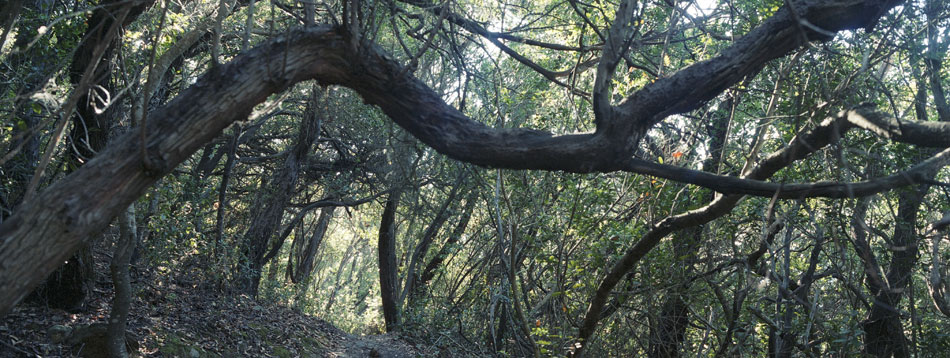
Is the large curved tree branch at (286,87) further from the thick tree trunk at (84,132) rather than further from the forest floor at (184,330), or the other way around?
the forest floor at (184,330)

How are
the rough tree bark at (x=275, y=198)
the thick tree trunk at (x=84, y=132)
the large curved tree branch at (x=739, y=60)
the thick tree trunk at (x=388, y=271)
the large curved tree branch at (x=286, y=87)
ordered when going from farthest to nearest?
1. the thick tree trunk at (x=388, y=271)
2. the rough tree bark at (x=275, y=198)
3. the thick tree trunk at (x=84, y=132)
4. the large curved tree branch at (x=739, y=60)
5. the large curved tree branch at (x=286, y=87)

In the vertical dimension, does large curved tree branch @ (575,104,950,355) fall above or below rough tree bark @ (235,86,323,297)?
below

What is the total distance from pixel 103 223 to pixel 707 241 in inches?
193

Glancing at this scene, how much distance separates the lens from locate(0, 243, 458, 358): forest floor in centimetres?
496

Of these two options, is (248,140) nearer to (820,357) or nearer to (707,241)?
(707,241)

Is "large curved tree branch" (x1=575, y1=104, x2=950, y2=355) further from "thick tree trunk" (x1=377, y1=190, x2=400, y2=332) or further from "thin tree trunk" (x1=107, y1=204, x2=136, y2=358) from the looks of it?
"thick tree trunk" (x1=377, y1=190, x2=400, y2=332)

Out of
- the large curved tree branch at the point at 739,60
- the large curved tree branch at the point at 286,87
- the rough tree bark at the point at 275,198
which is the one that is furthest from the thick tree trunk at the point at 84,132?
the rough tree bark at the point at 275,198

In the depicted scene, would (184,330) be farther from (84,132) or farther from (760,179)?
(760,179)

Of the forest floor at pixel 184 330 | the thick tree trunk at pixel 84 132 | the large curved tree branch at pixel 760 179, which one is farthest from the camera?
the thick tree trunk at pixel 84 132

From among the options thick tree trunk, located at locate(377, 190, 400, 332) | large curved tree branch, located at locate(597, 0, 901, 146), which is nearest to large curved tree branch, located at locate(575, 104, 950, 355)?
large curved tree branch, located at locate(597, 0, 901, 146)

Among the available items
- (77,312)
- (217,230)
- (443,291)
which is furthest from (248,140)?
(77,312)

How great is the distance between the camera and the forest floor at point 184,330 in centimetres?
496

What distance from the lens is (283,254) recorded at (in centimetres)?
1914

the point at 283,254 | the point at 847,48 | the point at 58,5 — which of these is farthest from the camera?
the point at 283,254
